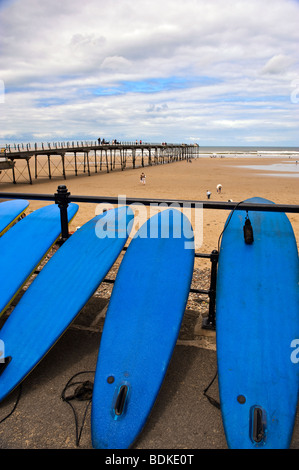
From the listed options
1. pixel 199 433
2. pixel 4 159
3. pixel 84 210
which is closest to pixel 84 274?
pixel 199 433

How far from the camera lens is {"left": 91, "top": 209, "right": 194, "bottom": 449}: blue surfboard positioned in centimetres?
211

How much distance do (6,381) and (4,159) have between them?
89.4ft

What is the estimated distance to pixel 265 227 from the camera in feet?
10.8

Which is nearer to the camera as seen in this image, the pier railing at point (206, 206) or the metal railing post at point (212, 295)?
the pier railing at point (206, 206)

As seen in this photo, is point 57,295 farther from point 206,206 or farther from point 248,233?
point 248,233

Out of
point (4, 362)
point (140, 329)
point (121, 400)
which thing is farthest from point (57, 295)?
point (121, 400)

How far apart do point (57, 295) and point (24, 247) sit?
97 cm

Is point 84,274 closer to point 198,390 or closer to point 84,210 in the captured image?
point 198,390

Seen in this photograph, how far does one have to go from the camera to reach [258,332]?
2.48 meters

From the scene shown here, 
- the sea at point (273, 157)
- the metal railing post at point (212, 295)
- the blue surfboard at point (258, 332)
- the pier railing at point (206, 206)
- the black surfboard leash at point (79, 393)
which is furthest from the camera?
the sea at point (273, 157)

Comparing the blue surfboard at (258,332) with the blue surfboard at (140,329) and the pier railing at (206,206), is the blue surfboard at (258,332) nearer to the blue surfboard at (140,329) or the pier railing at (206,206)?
the pier railing at (206,206)

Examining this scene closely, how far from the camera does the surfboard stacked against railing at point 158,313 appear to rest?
6.96ft

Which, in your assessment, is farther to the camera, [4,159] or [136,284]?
[4,159]

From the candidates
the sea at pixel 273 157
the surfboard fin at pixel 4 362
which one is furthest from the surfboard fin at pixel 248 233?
the sea at pixel 273 157
